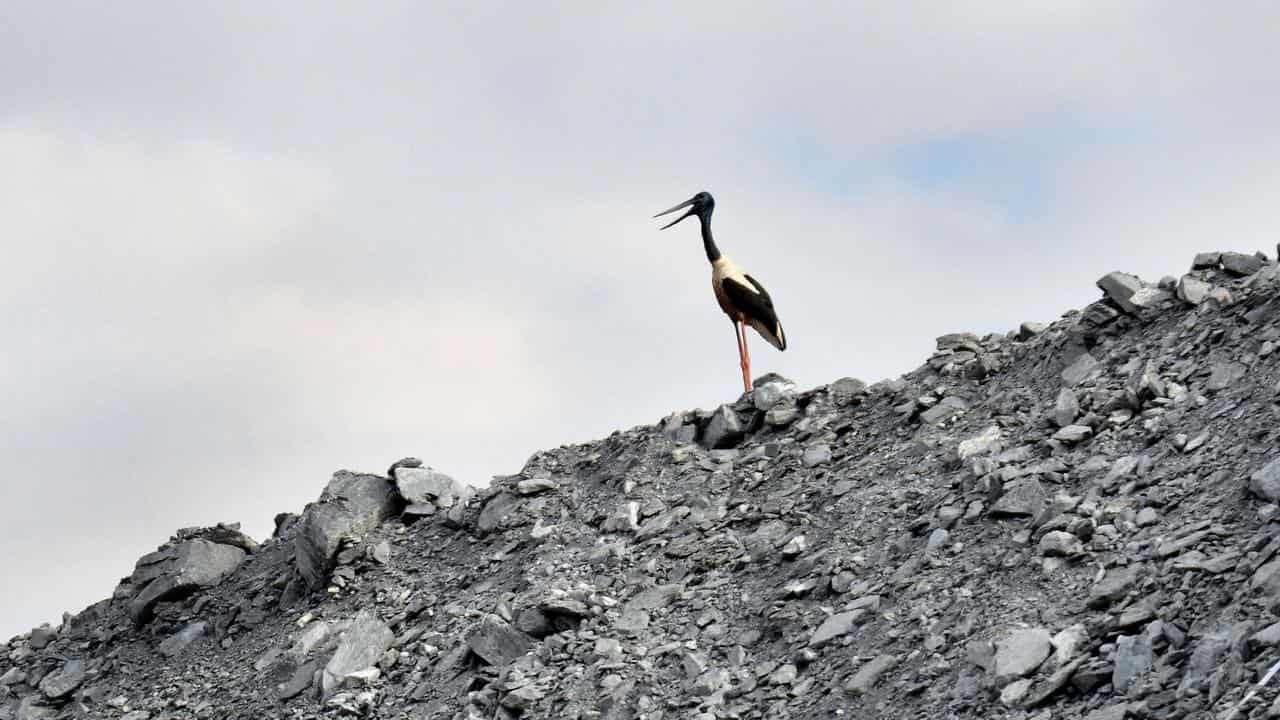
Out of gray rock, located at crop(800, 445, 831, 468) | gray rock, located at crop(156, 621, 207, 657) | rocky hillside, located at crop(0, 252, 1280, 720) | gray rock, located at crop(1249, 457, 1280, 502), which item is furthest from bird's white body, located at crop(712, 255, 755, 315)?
gray rock, located at crop(1249, 457, 1280, 502)

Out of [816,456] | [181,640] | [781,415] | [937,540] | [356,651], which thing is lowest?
[937,540]

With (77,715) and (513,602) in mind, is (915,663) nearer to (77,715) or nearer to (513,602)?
(513,602)

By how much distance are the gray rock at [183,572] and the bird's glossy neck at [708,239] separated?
309 inches

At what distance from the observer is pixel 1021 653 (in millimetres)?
11195

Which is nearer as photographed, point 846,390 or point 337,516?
point 846,390

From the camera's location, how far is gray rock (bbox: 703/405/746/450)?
17984 mm

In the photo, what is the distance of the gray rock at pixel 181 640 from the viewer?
19469mm

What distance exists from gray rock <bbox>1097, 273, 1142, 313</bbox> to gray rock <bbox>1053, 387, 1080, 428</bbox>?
1.69 m

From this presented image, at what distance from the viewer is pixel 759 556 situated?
49.7 feet

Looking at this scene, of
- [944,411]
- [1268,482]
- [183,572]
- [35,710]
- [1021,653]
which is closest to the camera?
[1021,653]

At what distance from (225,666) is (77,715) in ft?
7.76

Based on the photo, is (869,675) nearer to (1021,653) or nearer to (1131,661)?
(1021,653)

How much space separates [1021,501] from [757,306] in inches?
278

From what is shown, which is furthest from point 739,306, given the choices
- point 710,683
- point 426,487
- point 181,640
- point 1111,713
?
point 1111,713
